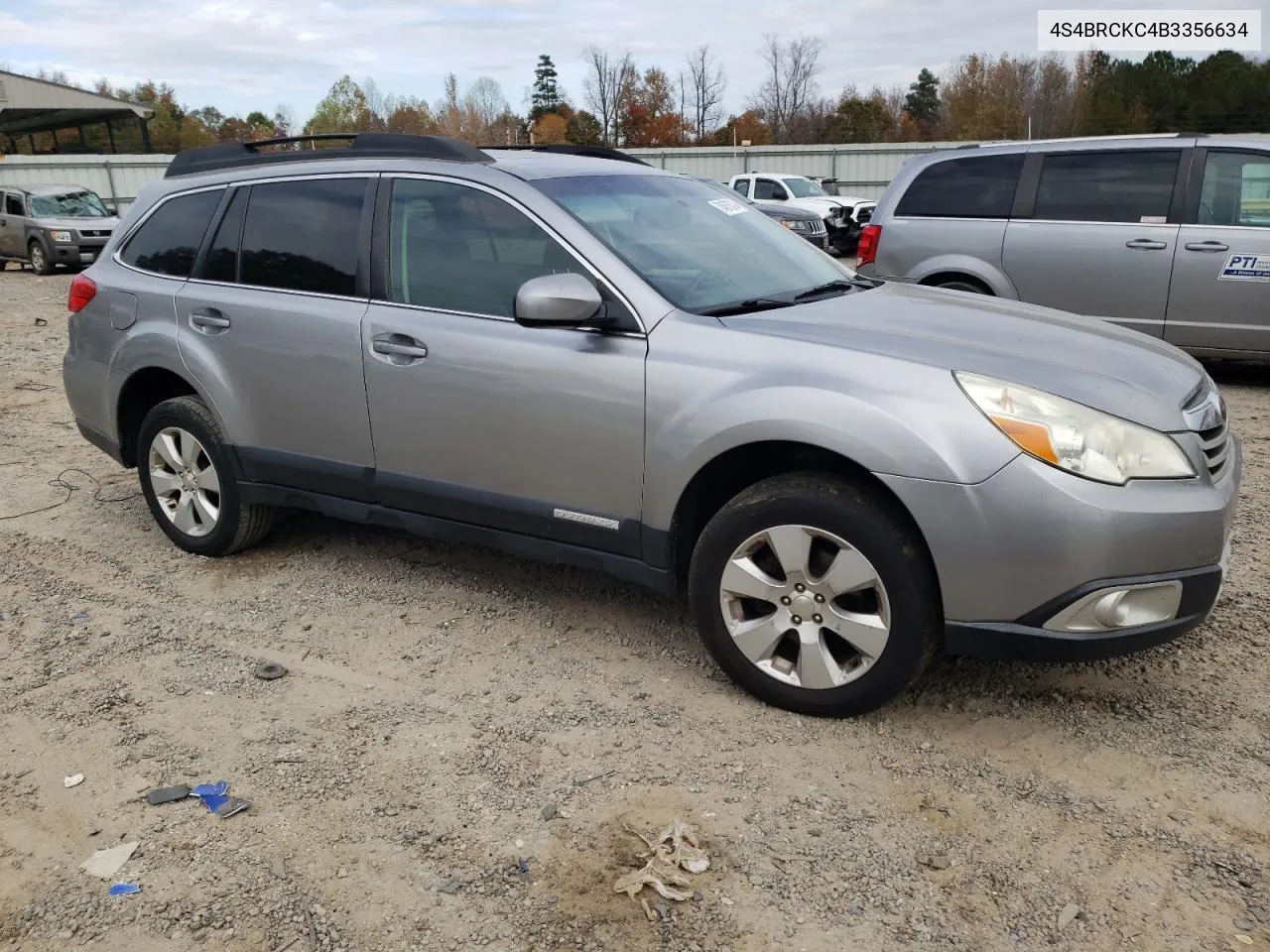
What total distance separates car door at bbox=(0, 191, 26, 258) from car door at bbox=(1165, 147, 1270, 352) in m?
21.2

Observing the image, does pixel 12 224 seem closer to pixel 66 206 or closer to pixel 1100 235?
pixel 66 206

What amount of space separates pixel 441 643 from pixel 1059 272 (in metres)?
5.80

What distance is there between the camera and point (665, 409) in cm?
342

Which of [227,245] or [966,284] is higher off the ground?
[227,245]

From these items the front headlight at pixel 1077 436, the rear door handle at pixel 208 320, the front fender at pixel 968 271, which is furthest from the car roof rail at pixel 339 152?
the front fender at pixel 968 271

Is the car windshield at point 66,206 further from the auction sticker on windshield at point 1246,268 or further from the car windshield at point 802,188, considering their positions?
the auction sticker on windshield at point 1246,268

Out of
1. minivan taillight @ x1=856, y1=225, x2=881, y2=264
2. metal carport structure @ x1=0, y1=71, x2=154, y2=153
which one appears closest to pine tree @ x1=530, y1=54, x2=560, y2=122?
metal carport structure @ x1=0, y1=71, x2=154, y2=153

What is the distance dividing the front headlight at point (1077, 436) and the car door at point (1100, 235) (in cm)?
516

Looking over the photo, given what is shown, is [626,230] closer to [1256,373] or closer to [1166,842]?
[1166,842]

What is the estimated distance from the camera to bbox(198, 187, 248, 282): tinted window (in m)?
4.62

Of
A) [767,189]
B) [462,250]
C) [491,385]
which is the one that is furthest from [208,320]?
[767,189]

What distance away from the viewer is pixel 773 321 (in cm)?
349

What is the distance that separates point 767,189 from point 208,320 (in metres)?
19.6

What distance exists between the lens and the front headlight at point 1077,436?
290 centimetres
